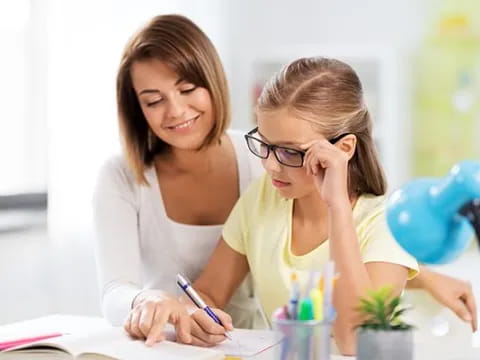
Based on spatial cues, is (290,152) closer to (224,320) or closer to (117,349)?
(224,320)

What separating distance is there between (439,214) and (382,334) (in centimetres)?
17

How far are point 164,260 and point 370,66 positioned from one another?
276cm

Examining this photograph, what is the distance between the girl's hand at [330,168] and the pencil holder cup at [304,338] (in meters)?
0.42

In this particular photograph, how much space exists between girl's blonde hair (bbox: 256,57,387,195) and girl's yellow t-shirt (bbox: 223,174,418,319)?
0.17 feet

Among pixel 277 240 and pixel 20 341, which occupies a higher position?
pixel 277 240

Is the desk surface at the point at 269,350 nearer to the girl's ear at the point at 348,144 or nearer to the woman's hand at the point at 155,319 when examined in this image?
the woman's hand at the point at 155,319

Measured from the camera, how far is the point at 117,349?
4.63 feet

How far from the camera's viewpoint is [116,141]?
2.94 m

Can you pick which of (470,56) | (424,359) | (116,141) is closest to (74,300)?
(116,141)

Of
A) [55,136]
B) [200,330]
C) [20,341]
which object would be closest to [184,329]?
[200,330]

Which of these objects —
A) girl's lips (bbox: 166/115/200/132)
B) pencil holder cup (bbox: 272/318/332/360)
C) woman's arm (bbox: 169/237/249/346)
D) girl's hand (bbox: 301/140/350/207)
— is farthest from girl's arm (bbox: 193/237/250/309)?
pencil holder cup (bbox: 272/318/332/360)

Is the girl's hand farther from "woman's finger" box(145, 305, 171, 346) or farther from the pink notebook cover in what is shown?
the pink notebook cover

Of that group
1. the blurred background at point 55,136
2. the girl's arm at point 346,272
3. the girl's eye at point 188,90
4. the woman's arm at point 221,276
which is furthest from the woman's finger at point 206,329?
the blurred background at point 55,136

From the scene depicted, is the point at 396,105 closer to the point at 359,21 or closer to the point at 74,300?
the point at 359,21
